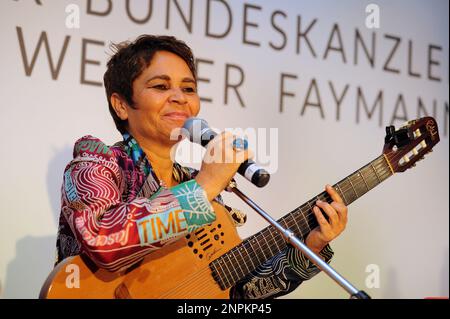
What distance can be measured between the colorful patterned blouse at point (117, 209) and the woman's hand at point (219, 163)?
0.02 meters

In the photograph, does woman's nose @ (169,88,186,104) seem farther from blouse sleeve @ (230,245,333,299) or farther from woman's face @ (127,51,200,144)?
blouse sleeve @ (230,245,333,299)

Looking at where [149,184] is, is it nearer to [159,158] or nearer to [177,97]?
[159,158]

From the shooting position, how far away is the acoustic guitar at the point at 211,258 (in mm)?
1598

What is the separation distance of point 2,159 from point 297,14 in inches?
59.5

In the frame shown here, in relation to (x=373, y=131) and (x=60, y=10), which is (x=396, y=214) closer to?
(x=373, y=131)

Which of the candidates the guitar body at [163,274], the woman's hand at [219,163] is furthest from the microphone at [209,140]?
the guitar body at [163,274]

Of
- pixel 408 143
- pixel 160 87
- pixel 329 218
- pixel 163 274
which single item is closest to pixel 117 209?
pixel 163 274

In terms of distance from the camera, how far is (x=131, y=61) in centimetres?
194

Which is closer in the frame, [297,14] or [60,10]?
[60,10]

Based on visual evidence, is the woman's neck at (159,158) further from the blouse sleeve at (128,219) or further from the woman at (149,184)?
the blouse sleeve at (128,219)
